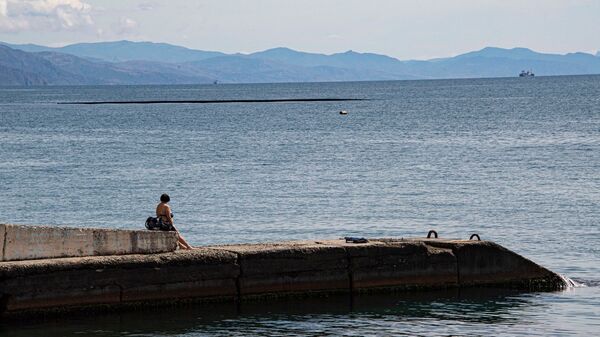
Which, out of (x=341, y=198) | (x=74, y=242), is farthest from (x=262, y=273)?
(x=341, y=198)

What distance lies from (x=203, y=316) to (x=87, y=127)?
85.5 meters

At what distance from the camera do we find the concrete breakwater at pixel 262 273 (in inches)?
831

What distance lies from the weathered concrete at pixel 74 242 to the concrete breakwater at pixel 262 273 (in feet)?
0.79

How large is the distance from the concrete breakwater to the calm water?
0.32 metres

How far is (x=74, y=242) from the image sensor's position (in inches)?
855

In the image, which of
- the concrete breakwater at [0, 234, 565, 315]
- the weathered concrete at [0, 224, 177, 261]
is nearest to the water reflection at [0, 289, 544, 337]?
the concrete breakwater at [0, 234, 565, 315]

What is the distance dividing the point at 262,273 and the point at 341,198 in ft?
66.1

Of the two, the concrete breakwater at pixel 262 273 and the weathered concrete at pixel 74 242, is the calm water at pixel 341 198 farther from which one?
the weathered concrete at pixel 74 242

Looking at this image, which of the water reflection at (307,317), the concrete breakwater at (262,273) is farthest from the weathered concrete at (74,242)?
the water reflection at (307,317)

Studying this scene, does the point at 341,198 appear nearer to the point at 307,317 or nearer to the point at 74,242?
the point at 307,317

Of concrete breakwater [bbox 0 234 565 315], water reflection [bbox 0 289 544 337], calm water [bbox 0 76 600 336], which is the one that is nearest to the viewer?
water reflection [bbox 0 289 544 337]

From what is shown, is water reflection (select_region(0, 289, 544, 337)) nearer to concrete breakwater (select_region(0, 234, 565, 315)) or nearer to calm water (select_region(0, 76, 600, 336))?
calm water (select_region(0, 76, 600, 336))

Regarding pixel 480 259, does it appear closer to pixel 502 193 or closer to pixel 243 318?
pixel 243 318

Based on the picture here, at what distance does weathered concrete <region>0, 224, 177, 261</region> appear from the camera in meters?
21.2
